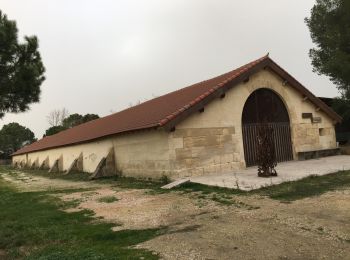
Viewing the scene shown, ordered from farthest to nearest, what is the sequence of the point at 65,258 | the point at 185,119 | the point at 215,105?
the point at 215,105
the point at 185,119
the point at 65,258

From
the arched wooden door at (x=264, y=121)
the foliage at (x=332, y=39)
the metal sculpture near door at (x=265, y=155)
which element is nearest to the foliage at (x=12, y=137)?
the foliage at (x=332, y=39)

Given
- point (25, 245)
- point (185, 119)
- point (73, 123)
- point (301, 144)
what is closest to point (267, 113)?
point (301, 144)

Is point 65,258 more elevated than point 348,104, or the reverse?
point 348,104

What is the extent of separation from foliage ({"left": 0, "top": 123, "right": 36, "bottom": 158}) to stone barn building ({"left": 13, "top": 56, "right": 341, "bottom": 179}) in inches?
2487

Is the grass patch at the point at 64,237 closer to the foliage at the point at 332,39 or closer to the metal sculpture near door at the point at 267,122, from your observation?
the metal sculpture near door at the point at 267,122

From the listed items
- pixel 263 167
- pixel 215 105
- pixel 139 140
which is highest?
pixel 215 105

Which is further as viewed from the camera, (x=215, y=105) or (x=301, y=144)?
(x=301, y=144)

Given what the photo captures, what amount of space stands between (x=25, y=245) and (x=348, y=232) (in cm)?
525

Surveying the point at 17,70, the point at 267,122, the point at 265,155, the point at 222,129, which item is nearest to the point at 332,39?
the point at 267,122

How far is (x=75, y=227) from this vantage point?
7469mm

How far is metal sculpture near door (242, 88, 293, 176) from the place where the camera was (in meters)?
17.1

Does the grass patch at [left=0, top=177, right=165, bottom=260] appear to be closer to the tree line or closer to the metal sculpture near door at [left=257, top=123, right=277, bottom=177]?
the metal sculpture near door at [left=257, top=123, right=277, bottom=177]

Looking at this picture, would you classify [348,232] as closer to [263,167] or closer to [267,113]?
[263,167]

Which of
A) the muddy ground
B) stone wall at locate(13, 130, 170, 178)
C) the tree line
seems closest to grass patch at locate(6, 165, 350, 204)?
the muddy ground
